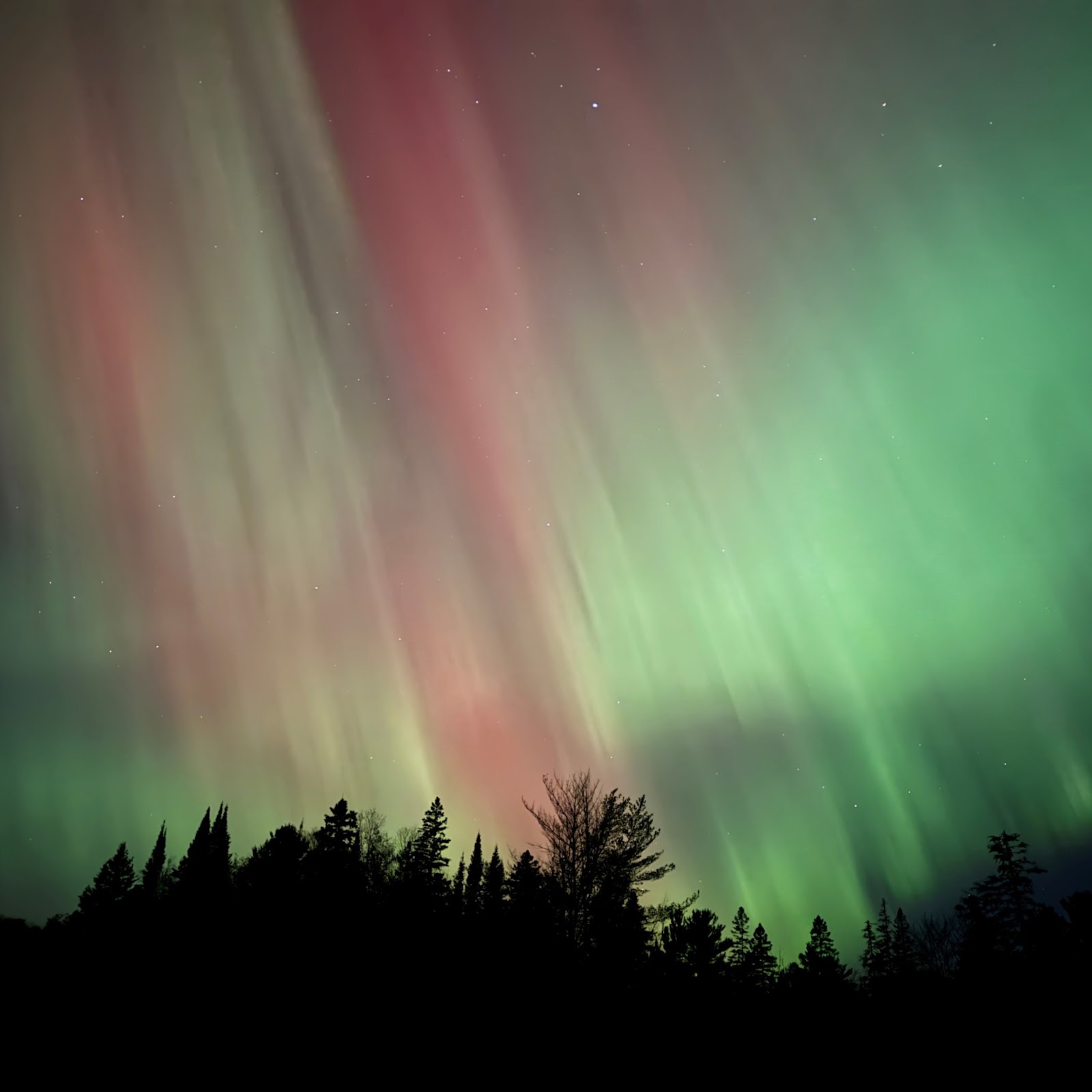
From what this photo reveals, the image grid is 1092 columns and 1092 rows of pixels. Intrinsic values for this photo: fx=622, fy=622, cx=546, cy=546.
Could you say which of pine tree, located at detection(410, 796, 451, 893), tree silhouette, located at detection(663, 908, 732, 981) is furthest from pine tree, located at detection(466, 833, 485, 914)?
tree silhouette, located at detection(663, 908, 732, 981)

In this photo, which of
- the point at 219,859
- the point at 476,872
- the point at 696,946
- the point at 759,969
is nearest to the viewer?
the point at 696,946

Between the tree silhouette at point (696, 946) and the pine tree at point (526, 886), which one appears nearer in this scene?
the tree silhouette at point (696, 946)

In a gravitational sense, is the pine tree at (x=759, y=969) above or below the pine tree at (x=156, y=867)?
below

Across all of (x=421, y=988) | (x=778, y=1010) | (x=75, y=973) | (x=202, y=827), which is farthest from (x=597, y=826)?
(x=202, y=827)

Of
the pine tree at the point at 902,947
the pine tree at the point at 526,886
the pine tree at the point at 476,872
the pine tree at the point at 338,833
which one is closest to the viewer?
the pine tree at the point at 526,886

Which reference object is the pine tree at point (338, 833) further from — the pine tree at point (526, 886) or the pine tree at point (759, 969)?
the pine tree at point (759, 969)

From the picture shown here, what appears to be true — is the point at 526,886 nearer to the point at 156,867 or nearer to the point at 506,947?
the point at 506,947

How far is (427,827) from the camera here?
199ft

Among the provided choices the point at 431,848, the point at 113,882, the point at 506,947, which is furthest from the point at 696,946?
the point at 113,882

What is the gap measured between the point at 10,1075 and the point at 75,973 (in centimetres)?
1246

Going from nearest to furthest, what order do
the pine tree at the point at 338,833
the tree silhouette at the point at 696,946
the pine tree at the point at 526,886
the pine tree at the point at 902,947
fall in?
the tree silhouette at the point at 696,946
the pine tree at the point at 526,886
the pine tree at the point at 338,833
the pine tree at the point at 902,947

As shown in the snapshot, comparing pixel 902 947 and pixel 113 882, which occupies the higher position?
pixel 113 882

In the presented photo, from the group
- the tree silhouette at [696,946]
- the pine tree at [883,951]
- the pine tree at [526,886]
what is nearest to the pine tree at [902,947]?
the pine tree at [883,951]

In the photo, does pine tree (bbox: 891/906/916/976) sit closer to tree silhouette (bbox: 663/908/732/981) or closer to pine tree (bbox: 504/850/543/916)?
pine tree (bbox: 504/850/543/916)
